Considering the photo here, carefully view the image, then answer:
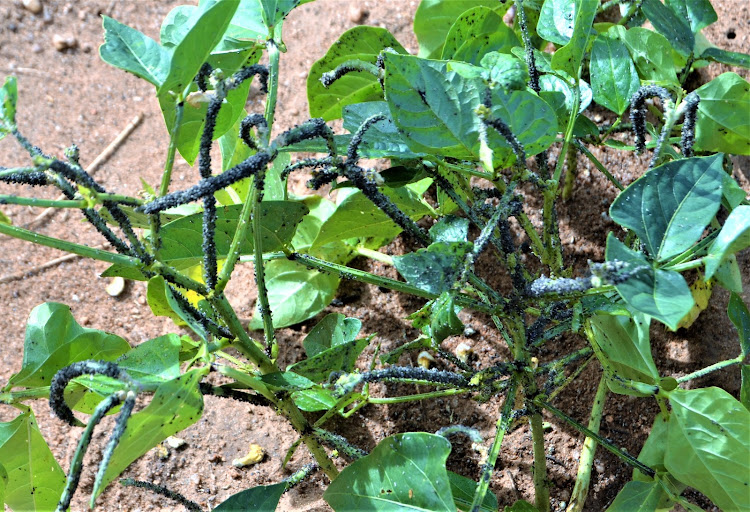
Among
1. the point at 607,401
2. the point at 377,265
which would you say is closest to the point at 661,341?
the point at 607,401

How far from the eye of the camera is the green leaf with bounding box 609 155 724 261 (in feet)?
2.22

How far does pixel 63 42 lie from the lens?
167cm

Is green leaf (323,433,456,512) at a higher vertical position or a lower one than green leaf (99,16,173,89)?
lower

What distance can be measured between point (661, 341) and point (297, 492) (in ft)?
2.14

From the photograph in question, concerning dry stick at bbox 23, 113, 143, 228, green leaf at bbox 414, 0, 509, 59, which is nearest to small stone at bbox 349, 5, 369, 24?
green leaf at bbox 414, 0, 509, 59

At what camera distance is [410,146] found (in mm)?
720

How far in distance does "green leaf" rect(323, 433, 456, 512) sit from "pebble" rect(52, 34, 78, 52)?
1.37m

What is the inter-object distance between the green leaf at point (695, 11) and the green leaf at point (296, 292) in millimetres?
708

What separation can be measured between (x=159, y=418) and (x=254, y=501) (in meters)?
0.27

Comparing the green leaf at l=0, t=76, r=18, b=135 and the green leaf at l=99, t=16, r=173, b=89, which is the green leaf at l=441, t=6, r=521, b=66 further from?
the green leaf at l=0, t=76, r=18, b=135

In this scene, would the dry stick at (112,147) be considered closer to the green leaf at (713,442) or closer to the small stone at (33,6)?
the small stone at (33,6)

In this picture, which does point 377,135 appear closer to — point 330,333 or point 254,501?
point 330,333

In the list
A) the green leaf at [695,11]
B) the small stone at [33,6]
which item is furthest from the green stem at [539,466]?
the small stone at [33,6]

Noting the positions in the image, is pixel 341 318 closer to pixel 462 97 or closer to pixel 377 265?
pixel 377 265
